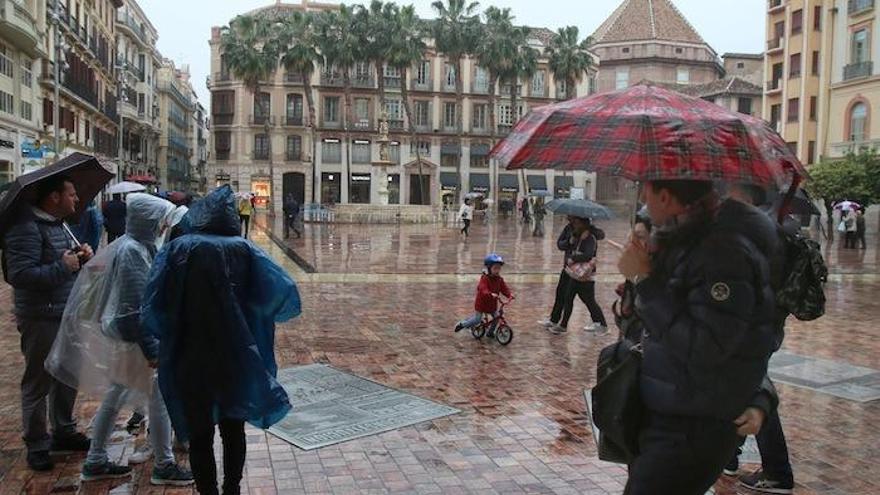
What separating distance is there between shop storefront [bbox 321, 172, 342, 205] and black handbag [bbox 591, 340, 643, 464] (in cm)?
6210

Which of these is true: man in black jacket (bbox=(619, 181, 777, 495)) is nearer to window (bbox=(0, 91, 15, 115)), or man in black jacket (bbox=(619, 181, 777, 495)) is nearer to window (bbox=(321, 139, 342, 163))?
window (bbox=(0, 91, 15, 115))

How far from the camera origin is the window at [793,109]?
47156mm

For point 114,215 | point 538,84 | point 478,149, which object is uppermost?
point 538,84

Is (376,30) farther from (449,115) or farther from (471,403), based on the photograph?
(471,403)

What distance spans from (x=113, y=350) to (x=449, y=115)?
6370cm

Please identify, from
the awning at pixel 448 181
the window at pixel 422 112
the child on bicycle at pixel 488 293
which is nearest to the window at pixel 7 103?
the child on bicycle at pixel 488 293

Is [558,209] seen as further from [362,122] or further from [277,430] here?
[362,122]

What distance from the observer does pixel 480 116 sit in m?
67.8

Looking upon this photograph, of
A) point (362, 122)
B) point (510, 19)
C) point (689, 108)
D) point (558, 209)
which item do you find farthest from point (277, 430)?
point (362, 122)

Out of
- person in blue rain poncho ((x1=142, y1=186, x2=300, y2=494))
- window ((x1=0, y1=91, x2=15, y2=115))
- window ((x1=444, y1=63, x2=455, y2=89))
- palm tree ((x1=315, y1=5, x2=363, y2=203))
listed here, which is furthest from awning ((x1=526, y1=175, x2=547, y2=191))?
person in blue rain poncho ((x1=142, y1=186, x2=300, y2=494))

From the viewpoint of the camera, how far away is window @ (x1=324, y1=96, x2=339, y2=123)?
64.9 meters

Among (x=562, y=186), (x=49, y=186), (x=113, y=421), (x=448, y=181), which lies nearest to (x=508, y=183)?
(x=562, y=186)

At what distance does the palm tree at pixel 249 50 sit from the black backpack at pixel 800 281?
53.1 m

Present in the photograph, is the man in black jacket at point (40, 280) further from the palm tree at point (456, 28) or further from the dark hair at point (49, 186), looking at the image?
the palm tree at point (456, 28)
